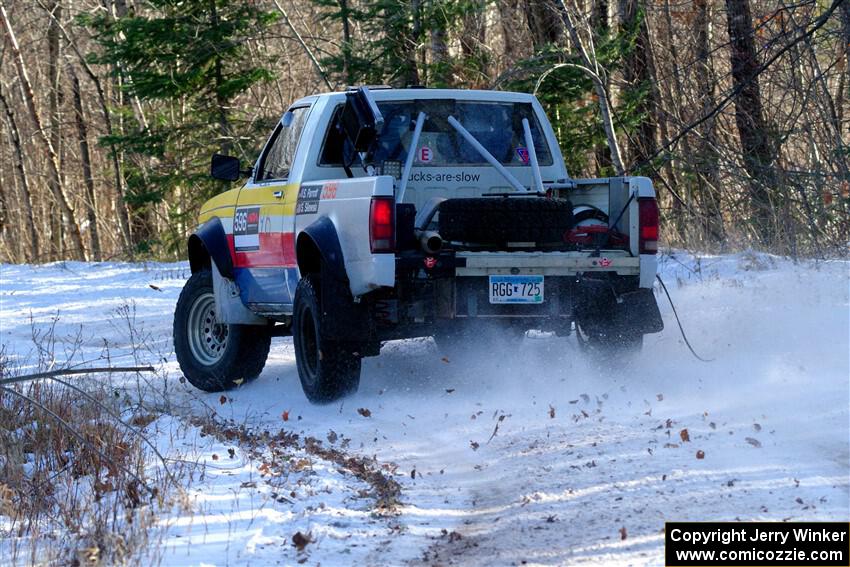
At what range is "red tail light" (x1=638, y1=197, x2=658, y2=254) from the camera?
8.02 m

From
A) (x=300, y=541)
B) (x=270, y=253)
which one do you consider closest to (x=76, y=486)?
(x=300, y=541)

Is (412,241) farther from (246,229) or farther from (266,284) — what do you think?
(246,229)

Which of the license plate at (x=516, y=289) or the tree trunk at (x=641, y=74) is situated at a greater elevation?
the tree trunk at (x=641, y=74)

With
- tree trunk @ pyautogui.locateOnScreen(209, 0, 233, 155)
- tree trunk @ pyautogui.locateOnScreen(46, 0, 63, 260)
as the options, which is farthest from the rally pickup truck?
tree trunk @ pyautogui.locateOnScreen(46, 0, 63, 260)

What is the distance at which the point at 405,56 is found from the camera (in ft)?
60.8

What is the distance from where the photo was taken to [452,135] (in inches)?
342

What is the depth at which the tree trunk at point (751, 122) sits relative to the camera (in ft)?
51.3

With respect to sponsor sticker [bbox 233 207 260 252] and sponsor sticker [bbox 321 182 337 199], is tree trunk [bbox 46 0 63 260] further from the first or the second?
sponsor sticker [bbox 321 182 337 199]

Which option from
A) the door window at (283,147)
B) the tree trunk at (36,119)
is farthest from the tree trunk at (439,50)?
the tree trunk at (36,119)

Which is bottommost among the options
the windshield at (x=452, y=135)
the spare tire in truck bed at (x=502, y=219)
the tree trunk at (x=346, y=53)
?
the spare tire in truck bed at (x=502, y=219)

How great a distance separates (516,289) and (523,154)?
5.17 feet

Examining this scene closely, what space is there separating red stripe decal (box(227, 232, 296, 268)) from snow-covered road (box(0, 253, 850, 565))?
38.5 inches

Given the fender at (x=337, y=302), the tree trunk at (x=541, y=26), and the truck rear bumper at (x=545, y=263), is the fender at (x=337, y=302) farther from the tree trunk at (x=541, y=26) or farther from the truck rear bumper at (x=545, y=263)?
the tree trunk at (x=541, y=26)

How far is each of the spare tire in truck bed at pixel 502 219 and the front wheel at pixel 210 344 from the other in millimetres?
2335
